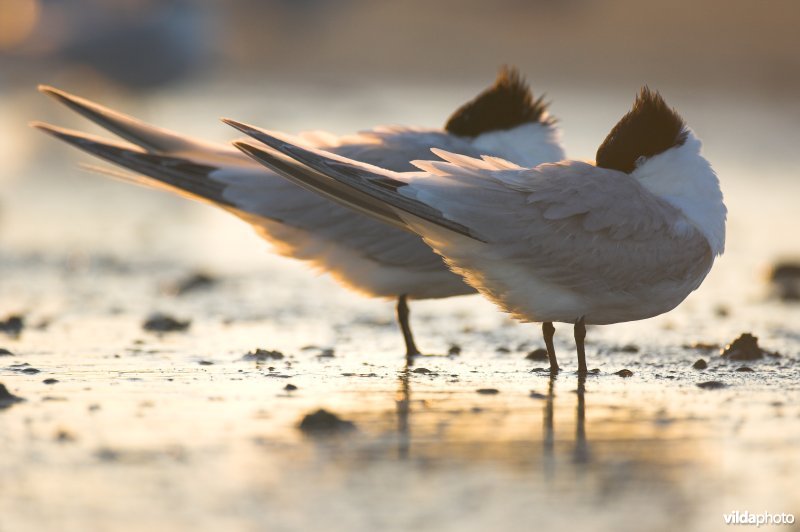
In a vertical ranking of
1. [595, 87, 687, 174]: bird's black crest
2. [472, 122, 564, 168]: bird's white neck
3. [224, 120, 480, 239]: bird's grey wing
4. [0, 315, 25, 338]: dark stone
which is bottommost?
[0, 315, 25, 338]: dark stone

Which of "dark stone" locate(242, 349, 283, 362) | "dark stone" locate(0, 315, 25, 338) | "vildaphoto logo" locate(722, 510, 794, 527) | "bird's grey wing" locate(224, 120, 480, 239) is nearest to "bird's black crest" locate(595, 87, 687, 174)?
"bird's grey wing" locate(224, 120, 480, 239)

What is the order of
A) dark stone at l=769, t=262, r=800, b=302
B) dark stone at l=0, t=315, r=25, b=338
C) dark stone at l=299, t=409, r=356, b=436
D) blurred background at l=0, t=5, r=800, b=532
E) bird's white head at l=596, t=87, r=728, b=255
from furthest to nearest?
dark stone at l=769, t=262, r=800, b=302 < dark stone at l=0, t=315, r=25, b=338 < bird's white head at l=596, t=87, r=728, b=255 < dark stone at l=299, t=409, r=356, b=436 < blurred background at l=0, t=5, r=800, b=532

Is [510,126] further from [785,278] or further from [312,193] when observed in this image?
[785,278]

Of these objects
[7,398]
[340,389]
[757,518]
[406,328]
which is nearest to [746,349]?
[406,328]

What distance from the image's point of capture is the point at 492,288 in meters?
4.69

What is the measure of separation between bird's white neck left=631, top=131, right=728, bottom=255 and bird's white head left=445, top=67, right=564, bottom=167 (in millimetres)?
1025

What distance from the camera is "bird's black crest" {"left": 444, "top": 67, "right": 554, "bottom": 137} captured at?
589cm

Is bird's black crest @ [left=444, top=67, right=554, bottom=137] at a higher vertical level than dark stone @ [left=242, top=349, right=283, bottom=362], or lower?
higher

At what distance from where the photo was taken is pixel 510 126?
5934 mm

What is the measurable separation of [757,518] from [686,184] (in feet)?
6.59

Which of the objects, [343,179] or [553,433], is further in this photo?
[343,179]

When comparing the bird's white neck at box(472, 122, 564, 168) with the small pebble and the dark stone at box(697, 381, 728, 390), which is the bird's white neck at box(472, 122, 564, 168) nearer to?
the small pebble

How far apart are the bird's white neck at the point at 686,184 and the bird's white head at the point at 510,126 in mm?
1025

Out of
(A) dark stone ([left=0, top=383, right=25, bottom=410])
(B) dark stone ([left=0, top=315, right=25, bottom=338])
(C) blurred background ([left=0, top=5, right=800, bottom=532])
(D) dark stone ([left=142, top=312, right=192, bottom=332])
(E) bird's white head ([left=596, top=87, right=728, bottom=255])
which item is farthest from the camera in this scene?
(D) dark stone ([left=142, top=312, right=192, bottom=332])
